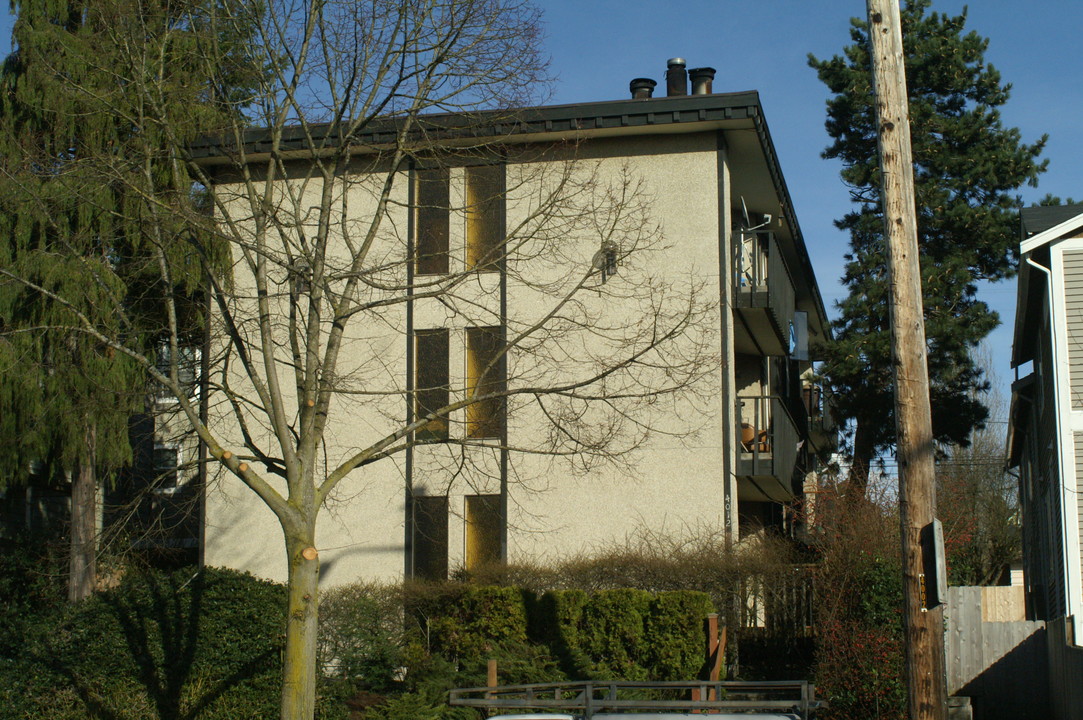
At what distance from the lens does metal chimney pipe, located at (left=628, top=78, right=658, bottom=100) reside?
20.3 metres

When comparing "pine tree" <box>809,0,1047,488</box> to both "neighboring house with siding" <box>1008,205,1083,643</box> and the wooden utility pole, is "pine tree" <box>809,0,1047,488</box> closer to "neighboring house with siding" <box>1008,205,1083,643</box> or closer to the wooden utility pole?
"neighboring house with siding" <box>1008,205,1083,643</box>

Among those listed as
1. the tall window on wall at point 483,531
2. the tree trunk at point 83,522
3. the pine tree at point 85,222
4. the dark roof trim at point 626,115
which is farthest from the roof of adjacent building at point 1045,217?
the tree trunk at point 83,522

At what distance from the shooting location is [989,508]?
3859 centimetres

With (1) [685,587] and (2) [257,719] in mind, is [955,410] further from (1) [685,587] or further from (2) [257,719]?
(2) [257,719]

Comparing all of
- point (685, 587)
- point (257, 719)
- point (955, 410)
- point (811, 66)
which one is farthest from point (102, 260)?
point (811, 66)

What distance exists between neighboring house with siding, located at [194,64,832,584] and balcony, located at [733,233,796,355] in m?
0.05

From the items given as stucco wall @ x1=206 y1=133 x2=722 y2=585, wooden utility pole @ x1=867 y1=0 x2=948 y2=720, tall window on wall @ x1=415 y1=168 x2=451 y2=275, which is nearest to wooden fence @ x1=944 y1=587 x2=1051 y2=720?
stucco wall @ x1=206 y1=133 x2=722 y2=585

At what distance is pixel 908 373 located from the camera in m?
8.66

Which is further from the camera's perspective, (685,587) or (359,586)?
(359,586)

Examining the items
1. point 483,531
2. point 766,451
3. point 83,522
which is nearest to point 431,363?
point 483,531

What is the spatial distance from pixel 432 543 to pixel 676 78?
944cm

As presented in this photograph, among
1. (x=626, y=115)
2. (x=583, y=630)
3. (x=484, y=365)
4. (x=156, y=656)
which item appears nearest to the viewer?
(x=156, y=656)

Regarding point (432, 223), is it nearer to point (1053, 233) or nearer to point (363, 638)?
point (363, 638)

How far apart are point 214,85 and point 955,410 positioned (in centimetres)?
2010
